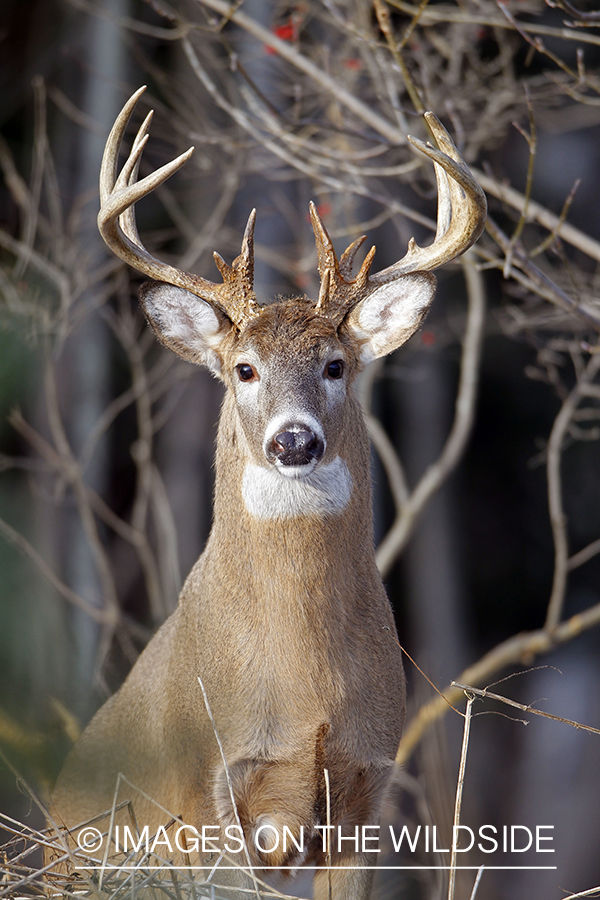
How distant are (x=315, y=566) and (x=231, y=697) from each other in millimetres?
628

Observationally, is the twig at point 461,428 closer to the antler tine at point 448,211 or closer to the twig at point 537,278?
the twig at point 537,278

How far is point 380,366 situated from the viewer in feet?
25.9

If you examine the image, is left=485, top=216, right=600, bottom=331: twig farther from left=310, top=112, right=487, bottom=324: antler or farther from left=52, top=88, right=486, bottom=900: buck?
left=52, top=88, right=486, bottom=900: buck

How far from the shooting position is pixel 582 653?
11.2 meters

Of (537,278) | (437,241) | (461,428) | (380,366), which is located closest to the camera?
(437,241)

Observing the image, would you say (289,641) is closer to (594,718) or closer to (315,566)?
(315,566)

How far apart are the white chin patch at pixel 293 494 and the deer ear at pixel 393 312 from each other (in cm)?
68

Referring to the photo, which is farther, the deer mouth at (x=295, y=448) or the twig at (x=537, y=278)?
the twig at (x=537, y=278)

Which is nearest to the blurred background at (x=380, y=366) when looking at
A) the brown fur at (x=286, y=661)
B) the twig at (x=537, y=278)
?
the twig at (x=537, y=278)

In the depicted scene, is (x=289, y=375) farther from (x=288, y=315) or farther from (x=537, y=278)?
(x=537, y=278)

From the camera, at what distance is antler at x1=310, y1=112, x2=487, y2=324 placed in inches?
144

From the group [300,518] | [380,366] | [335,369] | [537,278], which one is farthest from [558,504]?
[300,518]

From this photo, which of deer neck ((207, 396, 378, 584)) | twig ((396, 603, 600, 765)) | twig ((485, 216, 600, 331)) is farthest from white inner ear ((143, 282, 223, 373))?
twig ((396, 603, 600, 765))

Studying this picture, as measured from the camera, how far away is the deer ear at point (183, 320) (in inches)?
165
